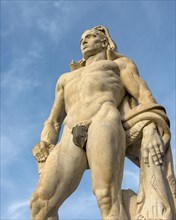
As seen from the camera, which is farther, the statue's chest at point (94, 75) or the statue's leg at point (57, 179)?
the statue's chest at point (94, 75)

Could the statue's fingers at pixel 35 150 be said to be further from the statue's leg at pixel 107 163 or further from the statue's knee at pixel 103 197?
the statue's knee at pixel 103 197

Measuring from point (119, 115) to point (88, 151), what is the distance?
939 millimetres

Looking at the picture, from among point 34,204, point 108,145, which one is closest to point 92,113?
point 108,145

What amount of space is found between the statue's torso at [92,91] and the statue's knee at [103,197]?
1.46 m

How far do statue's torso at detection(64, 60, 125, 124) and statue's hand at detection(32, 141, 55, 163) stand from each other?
667 millimetres

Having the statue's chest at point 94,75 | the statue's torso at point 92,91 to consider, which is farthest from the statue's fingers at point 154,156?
the statue's chest at point 94,75

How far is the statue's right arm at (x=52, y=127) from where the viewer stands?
8211mm

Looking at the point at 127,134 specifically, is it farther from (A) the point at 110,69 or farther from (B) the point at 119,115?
(A) the point at 110,69

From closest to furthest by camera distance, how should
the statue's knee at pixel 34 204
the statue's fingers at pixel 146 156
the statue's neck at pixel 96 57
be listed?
the statue's knee at pixel 34 204
the statue's fingers at pixel 146 156
the statue's neck at pixel 96 57

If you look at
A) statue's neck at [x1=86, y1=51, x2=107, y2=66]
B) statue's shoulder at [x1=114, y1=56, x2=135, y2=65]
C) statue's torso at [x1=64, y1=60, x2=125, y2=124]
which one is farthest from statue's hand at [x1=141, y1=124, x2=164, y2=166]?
statue's neck at [x1=86, y1=51, x2=107, y2=66]

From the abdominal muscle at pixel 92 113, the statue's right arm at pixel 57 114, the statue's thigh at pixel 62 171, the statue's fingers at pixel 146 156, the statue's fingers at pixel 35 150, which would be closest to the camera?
the statue's thigh at pixel 62 171

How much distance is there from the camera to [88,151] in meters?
7.57

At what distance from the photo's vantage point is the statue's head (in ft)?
30.3

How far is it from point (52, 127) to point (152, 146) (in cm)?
236
